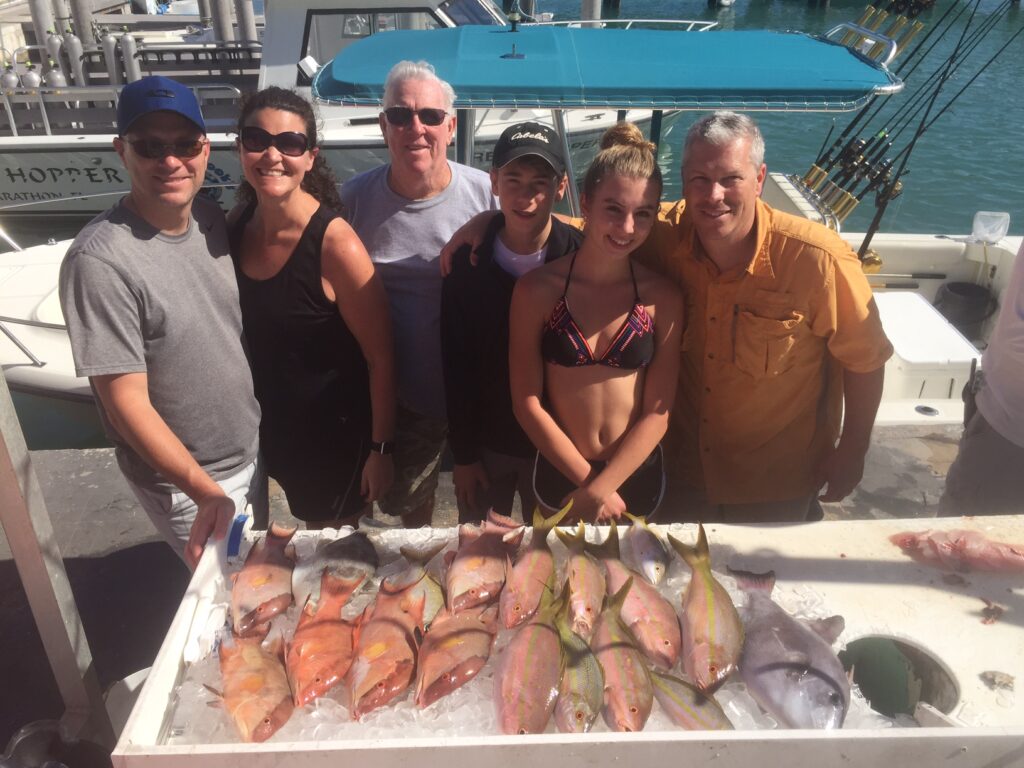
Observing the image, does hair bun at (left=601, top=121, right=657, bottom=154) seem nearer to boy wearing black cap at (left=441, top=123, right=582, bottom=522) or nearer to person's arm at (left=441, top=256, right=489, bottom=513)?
boy wearing black cap at (left=441, top=123, right=582, bottom=522)

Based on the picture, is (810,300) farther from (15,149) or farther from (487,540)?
(15,149)

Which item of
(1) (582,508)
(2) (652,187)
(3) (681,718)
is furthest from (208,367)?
(3) (681,718)

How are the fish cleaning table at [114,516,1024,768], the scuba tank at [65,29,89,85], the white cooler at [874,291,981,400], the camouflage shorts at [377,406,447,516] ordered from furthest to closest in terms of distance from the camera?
the scuba tank at [65,29,89,85] < the white cooler at [874,291,981,400] < the camouflage shorts at [377,406,447,516] < the fish cleaning table at [114,516,1024,768]

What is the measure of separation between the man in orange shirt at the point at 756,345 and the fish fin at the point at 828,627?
0.91 metres

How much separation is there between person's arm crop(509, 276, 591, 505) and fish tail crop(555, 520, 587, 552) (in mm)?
421

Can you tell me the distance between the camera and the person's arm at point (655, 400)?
7.64ft

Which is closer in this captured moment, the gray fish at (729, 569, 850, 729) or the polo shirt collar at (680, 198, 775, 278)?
the gray fish at (729, 569, 850, 729)

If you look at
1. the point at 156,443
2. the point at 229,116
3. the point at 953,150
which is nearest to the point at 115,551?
the point at 156,443

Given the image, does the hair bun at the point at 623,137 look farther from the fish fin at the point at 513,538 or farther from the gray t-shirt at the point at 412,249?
the fish fin at the point at 513,538

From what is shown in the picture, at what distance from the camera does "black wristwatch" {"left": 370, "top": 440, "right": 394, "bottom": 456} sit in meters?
2.71

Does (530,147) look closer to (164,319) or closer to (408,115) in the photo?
(408,115)

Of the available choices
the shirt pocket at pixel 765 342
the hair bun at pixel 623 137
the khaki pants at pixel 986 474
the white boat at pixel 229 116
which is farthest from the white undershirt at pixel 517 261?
the white boat at pixel 229 116

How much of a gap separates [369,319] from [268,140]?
25.0 inches

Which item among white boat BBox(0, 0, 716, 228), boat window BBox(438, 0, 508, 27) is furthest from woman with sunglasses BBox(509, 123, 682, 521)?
boat window BBox(438, 0, 508, 27)
